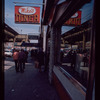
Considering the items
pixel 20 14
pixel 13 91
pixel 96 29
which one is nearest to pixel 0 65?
pixel 96 29

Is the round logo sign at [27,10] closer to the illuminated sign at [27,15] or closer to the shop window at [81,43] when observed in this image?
the illuminated sign at [27,15]

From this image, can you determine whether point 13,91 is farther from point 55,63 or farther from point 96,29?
point 96,29

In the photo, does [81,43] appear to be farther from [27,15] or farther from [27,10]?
[27,15]

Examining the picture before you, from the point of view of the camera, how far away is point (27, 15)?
9.48 m

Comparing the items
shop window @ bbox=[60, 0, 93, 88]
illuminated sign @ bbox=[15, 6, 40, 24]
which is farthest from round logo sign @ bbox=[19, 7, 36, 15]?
shop window @ bbox=[60, 0, 93, 88]

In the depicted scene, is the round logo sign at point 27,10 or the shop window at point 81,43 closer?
the shop window at point 81,43

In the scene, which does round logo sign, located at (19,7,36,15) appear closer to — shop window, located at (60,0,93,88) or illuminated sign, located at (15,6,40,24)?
illuminated sign, located at (15,6,40,24)

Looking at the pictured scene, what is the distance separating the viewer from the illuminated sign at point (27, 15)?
9078 mm

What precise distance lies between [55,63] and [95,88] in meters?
4.39

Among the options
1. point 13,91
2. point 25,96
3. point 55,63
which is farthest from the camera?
point 55,63

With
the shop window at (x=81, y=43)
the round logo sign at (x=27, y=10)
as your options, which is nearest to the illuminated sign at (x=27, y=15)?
the round logo sign at (x=27, y=10)

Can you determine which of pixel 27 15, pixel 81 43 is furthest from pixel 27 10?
pixel 81 43

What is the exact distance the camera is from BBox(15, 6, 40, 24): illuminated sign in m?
9.08

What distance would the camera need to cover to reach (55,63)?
5855 mm
